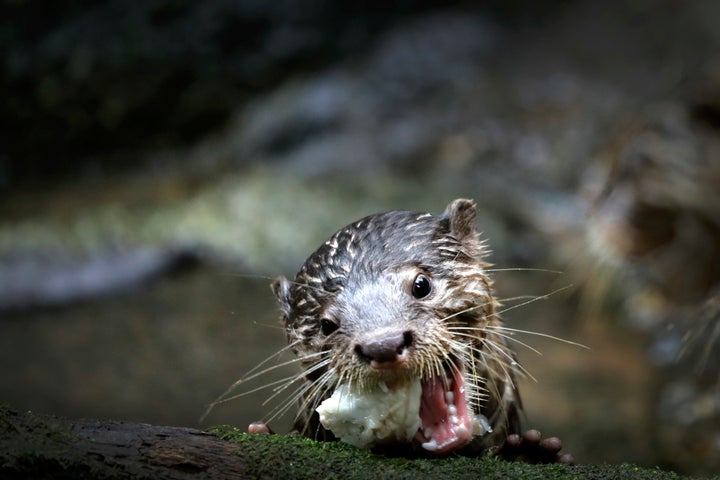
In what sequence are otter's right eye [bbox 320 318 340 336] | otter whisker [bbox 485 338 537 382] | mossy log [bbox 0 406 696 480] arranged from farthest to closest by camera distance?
1. otter whisker [bbox 485 338 537 382]
2. otter's right eye [bbox 320 318 340 336]
3. mossy log [bbox 0 406 696 480]

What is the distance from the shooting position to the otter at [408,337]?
2520mm

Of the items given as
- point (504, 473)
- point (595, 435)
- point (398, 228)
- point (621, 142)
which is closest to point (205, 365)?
point (595, 435)

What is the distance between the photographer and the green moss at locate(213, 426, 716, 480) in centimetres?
232

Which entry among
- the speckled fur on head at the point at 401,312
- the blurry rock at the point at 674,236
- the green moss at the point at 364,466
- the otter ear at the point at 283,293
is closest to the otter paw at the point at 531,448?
the speckled fur on head at the point at 401,312

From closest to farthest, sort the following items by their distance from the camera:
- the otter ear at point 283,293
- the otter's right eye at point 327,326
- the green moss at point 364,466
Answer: the green moss at point 364,466 < the otter's right eye at point 327,326 < the otter ear at point 283,293

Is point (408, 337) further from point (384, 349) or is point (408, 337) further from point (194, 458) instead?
point (194, 458)

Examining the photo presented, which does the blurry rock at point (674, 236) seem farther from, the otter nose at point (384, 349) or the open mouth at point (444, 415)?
the otter nose at point (384, 349)

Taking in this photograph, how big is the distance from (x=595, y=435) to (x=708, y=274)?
1383mm

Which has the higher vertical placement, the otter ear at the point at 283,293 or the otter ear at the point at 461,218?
the otter ear at the point at 461,218

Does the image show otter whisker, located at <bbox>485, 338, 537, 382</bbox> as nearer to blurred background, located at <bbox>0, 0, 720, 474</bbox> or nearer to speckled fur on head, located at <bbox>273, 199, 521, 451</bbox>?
speckled fur on head, located at <bbox>273, 199, 521, 451</bbox>

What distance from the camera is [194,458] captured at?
224cm

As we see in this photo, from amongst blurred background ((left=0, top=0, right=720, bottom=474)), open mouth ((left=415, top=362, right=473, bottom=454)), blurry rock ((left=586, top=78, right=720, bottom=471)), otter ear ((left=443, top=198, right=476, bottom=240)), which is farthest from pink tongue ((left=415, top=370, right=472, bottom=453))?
blurry rock ((left=586, top=78, right=720, bottom=471))

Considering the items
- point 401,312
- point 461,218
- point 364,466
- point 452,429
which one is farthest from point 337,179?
point 364,466

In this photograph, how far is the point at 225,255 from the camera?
7551 mm
